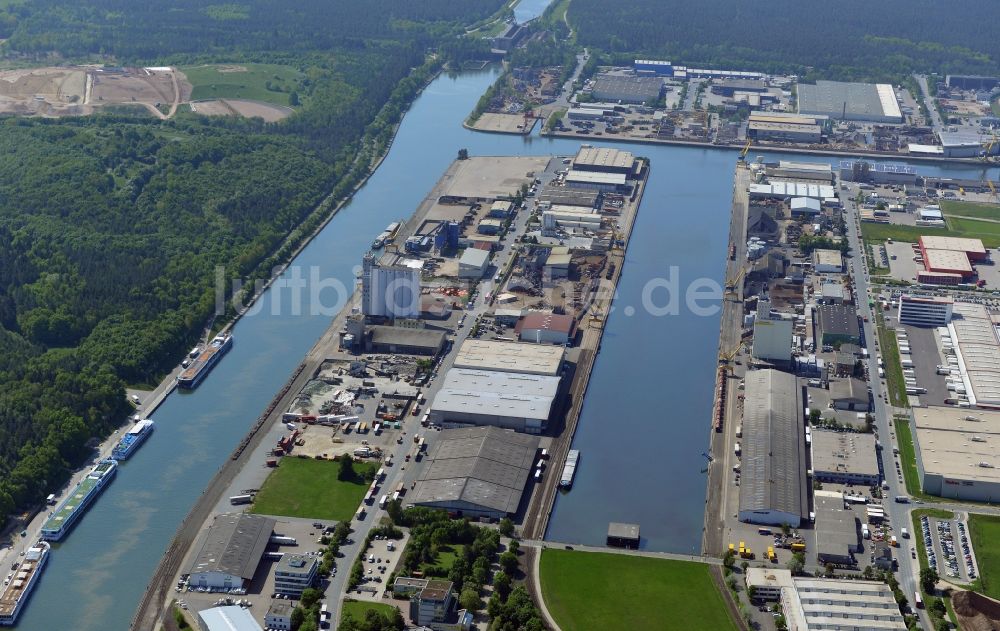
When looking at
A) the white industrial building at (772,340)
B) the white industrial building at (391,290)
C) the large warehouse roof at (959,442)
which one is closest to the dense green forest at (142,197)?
the white industrial building at (391,290)

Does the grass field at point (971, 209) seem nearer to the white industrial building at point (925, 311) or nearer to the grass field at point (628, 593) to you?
the white industrial building at point (925, 311)

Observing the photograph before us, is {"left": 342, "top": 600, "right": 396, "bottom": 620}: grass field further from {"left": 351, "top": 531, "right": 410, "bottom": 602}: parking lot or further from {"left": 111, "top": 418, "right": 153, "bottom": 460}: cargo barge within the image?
{"left": 111, "top": 418, "right": 153, "bottom": 460}: cargo barge

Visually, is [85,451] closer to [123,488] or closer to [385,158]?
[123,488]

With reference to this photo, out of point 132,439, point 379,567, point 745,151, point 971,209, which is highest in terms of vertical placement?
point 745,151

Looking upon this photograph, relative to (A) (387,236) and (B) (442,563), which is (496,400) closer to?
(B) (442,563)

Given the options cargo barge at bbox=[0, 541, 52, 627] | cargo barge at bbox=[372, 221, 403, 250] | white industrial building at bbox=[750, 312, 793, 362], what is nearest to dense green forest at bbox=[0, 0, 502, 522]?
cargo barge at bbox=[0, 541, 52, 627]

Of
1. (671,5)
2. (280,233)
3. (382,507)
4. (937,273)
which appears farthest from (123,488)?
(671,5)

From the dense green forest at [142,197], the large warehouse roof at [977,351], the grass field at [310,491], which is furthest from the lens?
the large warehouse roof at [977,351]

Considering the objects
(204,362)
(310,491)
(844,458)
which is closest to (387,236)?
(204,362)
